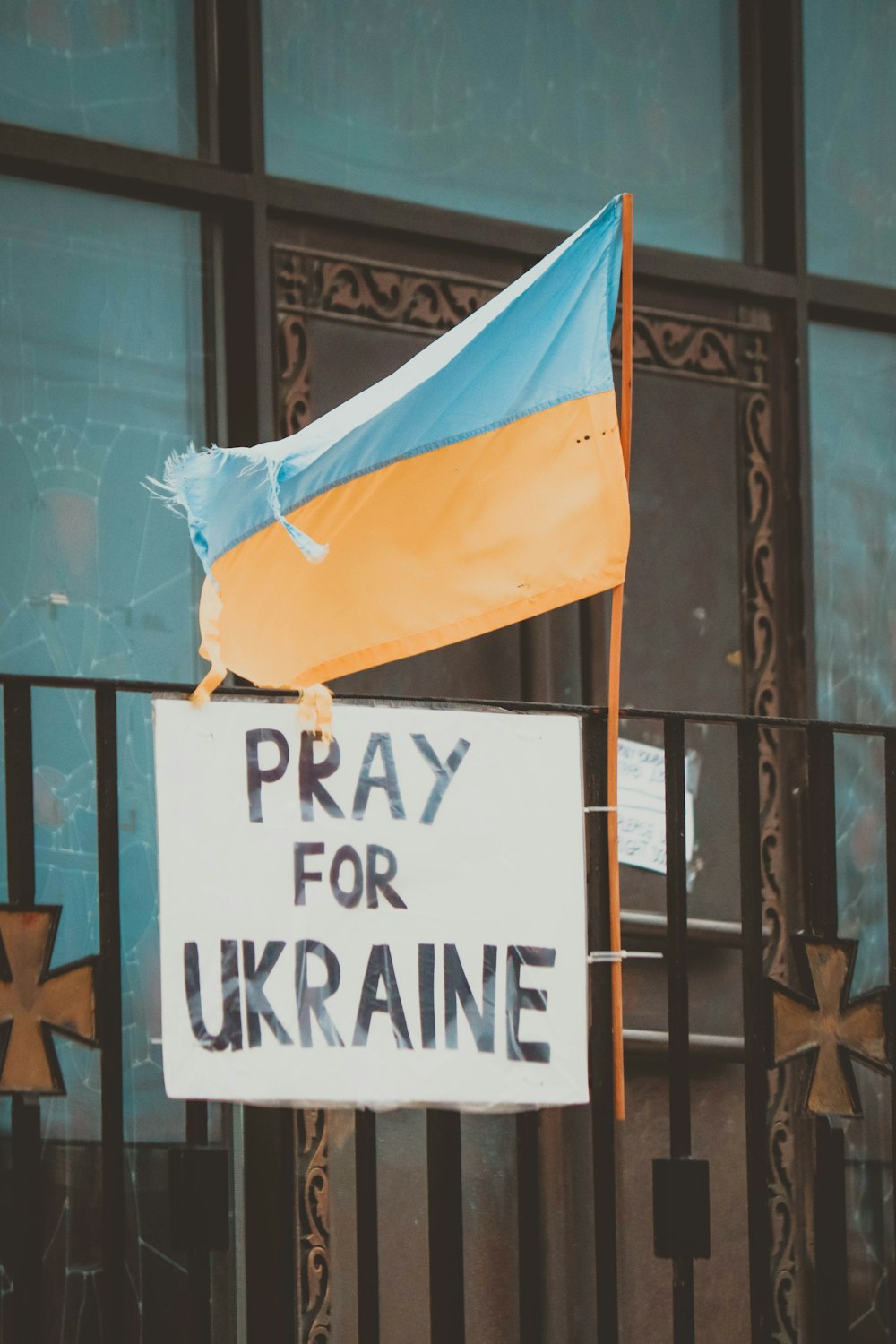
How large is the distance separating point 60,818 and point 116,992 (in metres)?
1.07

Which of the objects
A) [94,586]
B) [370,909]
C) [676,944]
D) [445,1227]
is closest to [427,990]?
[370,909]

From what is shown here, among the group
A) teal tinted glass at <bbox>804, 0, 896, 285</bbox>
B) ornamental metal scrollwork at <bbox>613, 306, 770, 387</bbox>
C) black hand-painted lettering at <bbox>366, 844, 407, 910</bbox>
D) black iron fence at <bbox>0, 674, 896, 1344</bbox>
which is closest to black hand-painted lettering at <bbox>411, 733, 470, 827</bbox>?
black hand-painted lettering at <bbox>366, 844, 407, 910</bbox>

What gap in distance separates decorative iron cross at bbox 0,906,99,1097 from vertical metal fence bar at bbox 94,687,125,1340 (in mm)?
112

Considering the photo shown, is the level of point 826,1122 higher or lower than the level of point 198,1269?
higher

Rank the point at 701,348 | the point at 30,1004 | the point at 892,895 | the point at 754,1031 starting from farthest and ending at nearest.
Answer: the point at 701,348 < the point at 892,895 < the point at 754,1031 < the point at 30,1004

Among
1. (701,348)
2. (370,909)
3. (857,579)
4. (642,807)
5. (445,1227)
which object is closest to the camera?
(370,909)

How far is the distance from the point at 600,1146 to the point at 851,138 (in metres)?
3.50

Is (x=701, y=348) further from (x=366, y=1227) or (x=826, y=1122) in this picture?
(x=366, y=1227)

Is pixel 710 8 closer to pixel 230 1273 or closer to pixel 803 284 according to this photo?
pixel 803 284

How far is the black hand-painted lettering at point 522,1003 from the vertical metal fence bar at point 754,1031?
598 mm

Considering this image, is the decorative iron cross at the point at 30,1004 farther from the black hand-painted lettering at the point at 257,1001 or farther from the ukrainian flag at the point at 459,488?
the ukrainian flag at the point at 459,488

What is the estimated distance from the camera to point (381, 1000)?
437cm

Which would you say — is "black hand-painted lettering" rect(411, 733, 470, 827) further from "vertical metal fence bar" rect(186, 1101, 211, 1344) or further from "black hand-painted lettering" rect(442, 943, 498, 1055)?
"vertical metal fence bar" rect(186, 1101, 211, 1344)

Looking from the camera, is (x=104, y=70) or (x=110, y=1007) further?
(x=104, y=70)
